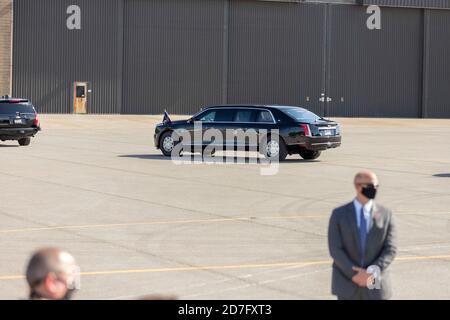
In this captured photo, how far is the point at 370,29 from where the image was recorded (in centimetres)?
6819

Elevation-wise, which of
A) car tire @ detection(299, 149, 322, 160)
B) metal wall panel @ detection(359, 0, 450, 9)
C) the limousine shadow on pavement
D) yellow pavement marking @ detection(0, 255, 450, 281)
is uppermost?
metal wall panel @ detection(359, 0, 450, 9)

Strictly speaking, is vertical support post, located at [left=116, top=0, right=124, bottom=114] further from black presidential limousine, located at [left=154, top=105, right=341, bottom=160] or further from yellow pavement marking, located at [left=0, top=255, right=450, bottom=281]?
yellow pavement marking, located at [left=0, top=255, right=450, bottom=281]

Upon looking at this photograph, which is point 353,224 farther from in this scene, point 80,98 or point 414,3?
point 414,3

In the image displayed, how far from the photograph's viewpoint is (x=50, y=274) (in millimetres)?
4473

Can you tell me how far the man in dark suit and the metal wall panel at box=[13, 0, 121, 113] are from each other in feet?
188

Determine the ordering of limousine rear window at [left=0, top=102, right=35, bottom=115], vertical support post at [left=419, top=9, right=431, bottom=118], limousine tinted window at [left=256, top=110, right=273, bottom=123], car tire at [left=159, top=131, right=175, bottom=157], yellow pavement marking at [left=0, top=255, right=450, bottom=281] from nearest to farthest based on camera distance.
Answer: yellow pavement marking at [left=0, top=255, right=450, bottom=281] → limousine tinted window at [left=256, top=110, right=273, bottom=123] → car tire at [left=159, top=131, right=175, bottom=157] → limousine rear window at [left=0, top=102, right=35, bottom=115] → vertical support post at [left=419, top=9, right=431, bottom=118]

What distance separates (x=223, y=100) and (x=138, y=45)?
696 cm

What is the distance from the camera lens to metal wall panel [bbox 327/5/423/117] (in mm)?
67750

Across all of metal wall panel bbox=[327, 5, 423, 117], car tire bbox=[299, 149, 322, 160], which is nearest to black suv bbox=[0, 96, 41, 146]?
Result: car tire bbox=[299, 149, 322, 160]

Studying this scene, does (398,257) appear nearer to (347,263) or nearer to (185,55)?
(347,263)

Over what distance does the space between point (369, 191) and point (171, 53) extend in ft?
193

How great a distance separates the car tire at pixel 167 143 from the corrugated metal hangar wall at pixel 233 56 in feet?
111
